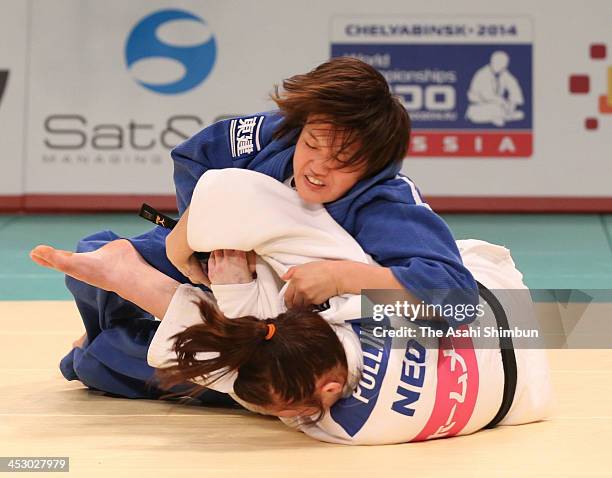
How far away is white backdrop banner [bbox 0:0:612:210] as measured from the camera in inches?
237

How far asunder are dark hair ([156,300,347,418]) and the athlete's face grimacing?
Result: 258 millimetres

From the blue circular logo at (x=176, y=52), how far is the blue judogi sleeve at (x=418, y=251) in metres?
→ 3.90

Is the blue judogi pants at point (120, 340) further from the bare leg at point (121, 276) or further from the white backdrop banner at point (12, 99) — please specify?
the white backdrop banner at point (12, 99)

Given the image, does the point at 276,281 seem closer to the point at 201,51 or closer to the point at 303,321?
the point at 303,321

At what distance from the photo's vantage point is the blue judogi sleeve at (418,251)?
2205mm

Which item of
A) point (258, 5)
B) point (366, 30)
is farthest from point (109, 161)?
point (366, 30)

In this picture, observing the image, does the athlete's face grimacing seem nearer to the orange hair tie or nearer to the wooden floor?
the orange hair tie

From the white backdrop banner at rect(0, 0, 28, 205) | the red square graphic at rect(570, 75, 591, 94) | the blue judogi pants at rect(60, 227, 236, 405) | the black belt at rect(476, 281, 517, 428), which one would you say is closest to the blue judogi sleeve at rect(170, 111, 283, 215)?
the blue judogi pants at rect(60, 227, 236, 405)

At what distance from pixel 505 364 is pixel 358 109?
0.63 metres

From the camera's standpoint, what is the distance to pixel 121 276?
8.55ft

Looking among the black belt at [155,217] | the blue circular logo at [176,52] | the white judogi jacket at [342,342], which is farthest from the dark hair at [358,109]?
the blue circular logo at [176,52]

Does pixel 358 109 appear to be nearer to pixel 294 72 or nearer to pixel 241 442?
pixel 241 442

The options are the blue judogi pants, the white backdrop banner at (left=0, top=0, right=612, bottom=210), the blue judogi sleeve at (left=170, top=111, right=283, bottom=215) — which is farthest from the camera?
the white backdrop banner at (left=0, top=0, right=612, bottom=210)

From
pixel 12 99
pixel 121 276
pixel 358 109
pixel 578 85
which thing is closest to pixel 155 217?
pixel 121 276
